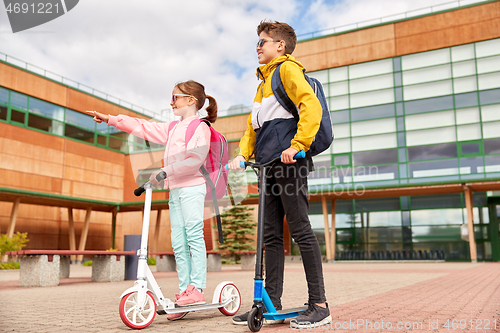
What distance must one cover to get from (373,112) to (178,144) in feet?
80.1

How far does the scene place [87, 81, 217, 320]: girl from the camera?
12.9 feet

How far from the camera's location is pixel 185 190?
13.2ft

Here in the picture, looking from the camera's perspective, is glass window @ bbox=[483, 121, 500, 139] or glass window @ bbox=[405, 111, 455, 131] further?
glass window @ bbox=[405, 111, 455, 131]

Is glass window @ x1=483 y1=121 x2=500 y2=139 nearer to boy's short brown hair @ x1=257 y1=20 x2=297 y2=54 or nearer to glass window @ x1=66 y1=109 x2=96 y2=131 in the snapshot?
boy's short brown hair @ x1=257 y1=20 x2=297 y2=54

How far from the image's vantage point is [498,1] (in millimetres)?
24609

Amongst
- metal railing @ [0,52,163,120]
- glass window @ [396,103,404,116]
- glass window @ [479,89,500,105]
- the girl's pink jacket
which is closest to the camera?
the girl's pink jacket

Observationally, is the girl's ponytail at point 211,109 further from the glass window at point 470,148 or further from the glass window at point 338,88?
the glass window at point 338,88

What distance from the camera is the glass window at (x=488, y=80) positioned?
950 inches

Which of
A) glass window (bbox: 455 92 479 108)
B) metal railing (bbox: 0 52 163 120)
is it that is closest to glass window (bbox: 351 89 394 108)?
glass window (bbox: 455 92 479 108)

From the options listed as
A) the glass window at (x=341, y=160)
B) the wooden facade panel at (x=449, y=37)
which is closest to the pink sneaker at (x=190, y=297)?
the glass window at (x=341, y=160)

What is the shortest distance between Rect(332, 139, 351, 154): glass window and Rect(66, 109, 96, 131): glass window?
53.6 feet

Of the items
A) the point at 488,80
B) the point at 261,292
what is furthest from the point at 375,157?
the point at 261,292

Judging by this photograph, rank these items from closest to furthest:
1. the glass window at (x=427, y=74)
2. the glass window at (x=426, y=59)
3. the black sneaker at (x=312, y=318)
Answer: the black sneaker at (x=312, y=318), the glass window at (x=427, y=74), the glass window at (x=426, y=59)

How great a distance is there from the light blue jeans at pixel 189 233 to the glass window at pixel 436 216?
22750 millimetres
